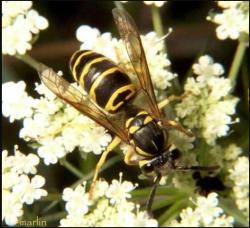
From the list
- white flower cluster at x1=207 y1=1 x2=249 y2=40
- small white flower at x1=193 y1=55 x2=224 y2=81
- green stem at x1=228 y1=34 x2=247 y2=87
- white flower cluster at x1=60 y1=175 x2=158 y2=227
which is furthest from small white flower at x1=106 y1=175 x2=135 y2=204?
white flower cluster at x1=207 y1=1 x2=249 y2=40

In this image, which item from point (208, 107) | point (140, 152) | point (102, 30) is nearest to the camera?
point (140, 152)

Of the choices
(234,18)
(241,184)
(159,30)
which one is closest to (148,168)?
(241,184)

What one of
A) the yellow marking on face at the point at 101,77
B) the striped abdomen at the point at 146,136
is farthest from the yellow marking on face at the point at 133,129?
the yellow marking on face at the point at 101,77

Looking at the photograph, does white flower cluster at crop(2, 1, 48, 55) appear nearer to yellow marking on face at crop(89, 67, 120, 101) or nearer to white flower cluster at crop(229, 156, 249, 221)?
yellow marking on face at crop(89, 67, 120, 101)

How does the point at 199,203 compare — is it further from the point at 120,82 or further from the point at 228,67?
the point at 228,67

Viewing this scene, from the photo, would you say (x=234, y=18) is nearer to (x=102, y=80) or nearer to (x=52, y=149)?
(x=102, y=80)
